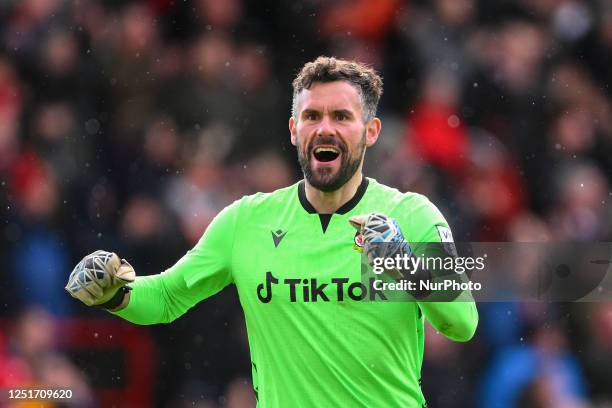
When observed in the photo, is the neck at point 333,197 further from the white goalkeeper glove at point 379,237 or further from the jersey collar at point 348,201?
the white goalkeeper glove at point 379,237

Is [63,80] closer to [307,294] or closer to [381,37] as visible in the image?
[381,37]

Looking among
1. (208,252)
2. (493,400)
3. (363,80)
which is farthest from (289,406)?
(493,400)

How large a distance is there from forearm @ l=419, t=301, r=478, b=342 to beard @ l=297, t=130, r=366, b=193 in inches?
25.7

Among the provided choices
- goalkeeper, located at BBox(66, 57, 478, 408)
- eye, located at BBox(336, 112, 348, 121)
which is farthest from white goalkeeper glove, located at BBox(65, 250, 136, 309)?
eye, located at BBox(336, 112, 348, 121)

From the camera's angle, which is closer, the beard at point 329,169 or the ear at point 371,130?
the beard at point 329,169

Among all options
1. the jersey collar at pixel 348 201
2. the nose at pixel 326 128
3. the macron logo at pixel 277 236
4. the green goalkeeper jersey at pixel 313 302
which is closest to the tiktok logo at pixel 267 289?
the green goalkeeper jersey at pixel 313 302

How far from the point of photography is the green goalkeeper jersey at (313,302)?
375 centimetres

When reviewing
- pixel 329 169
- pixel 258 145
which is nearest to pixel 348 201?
pixel 329 169

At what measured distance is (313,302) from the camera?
3.84m

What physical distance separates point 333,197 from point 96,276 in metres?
1.00

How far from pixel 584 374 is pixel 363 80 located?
2.93 m

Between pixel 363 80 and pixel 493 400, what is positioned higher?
pixel 363 80

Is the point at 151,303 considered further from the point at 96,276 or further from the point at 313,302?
the point at 313,302

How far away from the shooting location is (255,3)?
738cm
